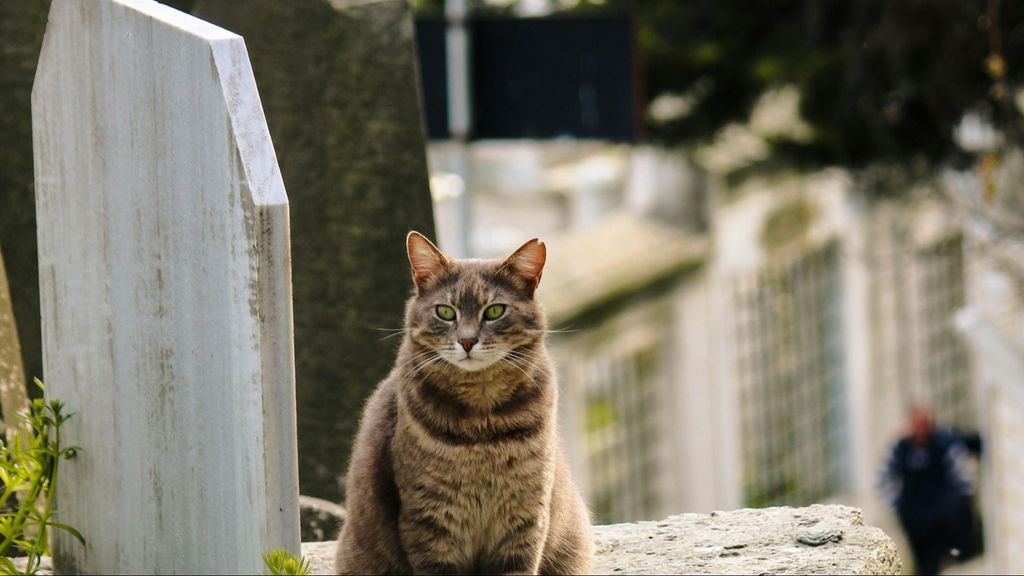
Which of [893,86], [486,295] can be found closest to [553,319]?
[893,86]

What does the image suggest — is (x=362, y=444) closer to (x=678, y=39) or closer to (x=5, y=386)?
(x=5, y=386)

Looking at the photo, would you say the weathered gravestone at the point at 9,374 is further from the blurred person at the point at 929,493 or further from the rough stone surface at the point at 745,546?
the blurred person at the point at 929,493

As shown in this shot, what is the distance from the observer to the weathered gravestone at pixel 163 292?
9.63ft

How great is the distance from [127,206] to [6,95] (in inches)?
54.7

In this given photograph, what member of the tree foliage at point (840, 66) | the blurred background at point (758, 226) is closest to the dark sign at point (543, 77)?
the blurred background at point (758, 226)

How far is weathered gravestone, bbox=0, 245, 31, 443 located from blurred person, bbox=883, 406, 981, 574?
6737mm

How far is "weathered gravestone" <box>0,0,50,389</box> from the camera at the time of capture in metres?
4.27

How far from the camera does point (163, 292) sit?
10.0ft

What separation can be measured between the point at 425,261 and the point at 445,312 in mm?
135

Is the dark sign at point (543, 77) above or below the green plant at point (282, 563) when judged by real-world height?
above

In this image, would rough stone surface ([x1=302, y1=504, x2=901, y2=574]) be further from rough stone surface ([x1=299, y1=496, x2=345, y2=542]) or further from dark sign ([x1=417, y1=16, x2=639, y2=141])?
dark sign ([x1=417, y1=16, x2=639, y2=141])

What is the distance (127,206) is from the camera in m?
3.10

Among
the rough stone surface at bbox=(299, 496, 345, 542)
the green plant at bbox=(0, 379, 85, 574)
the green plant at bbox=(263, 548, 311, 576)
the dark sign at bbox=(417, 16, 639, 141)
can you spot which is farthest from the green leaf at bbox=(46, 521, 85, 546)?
the dark sign at bbox=(417, 16, 639, 141)

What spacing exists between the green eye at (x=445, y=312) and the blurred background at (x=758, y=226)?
3.26 m
